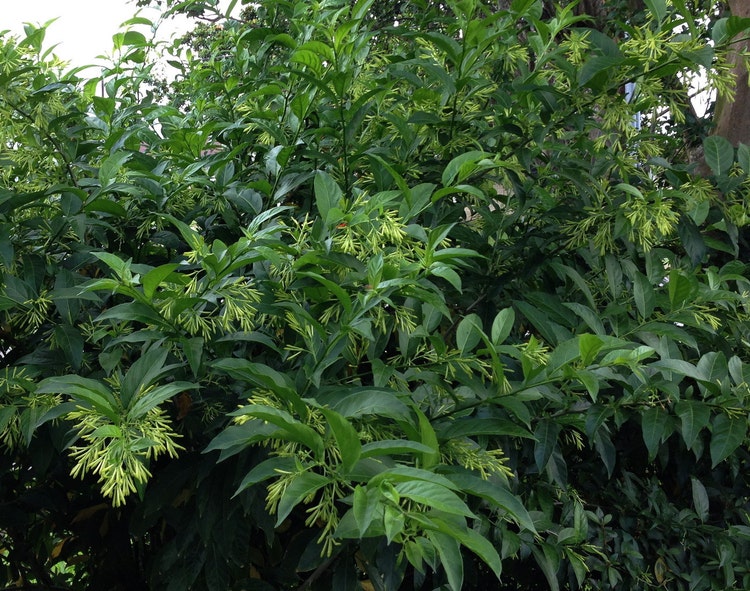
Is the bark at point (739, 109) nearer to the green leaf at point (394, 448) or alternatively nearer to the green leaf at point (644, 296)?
the green leaf at point (644, 296)

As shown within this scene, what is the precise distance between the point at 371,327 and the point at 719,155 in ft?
4.16

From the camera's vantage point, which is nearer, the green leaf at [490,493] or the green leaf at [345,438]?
the green leaf at [345,438]

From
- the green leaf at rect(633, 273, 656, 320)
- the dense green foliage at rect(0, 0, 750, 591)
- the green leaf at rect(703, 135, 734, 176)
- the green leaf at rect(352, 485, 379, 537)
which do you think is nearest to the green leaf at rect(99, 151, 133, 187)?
the dense green foliage at rect(0, 0, 750, 591)

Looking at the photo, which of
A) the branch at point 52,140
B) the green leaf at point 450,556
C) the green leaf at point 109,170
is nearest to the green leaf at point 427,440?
the green leaf at point 450,556

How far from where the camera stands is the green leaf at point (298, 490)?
107 cm

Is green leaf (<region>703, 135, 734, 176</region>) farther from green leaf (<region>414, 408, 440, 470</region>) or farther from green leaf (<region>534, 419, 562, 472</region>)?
green leaf (<region>414, 408, 440, 470</region>)

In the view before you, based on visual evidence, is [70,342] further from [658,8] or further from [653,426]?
[658,8]

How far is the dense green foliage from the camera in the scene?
133cm

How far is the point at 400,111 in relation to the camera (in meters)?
2.17

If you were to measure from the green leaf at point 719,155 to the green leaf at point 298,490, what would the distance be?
160cm

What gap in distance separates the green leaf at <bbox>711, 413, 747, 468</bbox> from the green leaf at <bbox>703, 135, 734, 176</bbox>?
31.8 inches

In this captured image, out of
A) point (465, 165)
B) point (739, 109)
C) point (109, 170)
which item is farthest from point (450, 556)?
point (739, 109)

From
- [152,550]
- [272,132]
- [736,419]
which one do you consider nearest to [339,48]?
[272,132]

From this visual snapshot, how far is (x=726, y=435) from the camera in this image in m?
1.67
